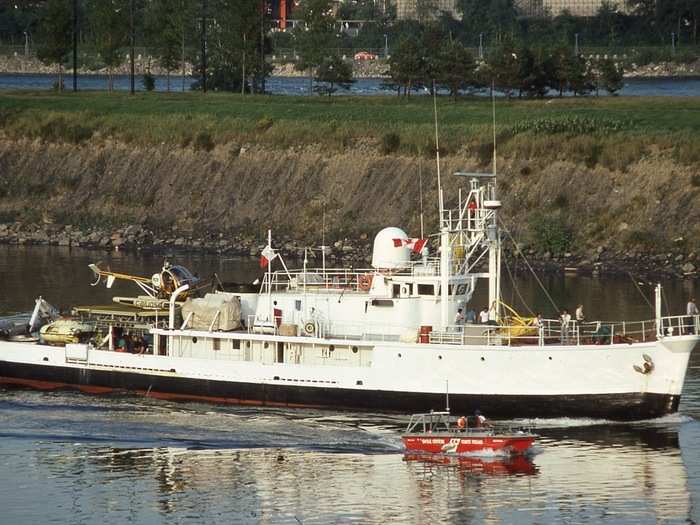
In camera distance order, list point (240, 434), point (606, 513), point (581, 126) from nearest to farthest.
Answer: point (606, 513) < point (240, 434) < point (581, 126)

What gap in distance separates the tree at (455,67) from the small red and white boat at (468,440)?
239ft

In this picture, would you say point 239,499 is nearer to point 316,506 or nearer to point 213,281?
point 316,506

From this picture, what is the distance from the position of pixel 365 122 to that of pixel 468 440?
57657 mm

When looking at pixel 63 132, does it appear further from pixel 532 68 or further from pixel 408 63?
Result: pixel 532 68

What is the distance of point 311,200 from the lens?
319 feet

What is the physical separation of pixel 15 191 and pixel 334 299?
53892 millimetres

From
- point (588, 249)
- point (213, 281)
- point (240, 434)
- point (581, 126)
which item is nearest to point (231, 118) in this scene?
point (581, 126)

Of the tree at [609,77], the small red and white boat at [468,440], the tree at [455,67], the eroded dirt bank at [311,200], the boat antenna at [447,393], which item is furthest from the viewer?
the tree at [609,77]

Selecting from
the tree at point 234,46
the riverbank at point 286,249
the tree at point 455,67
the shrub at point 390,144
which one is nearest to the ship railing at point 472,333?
the riverbank at point 286,249

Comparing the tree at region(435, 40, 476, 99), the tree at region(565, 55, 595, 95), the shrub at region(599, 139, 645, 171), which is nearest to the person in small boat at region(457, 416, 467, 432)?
the shrub at region(599, 139, 645, 171)

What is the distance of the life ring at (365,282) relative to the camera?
5566cm

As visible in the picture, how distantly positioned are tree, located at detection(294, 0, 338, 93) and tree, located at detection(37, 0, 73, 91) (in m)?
18.7

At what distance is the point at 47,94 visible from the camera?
12850 cm

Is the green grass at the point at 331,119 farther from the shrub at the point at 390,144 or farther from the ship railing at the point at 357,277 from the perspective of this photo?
the ship railing at the point at 357,277
